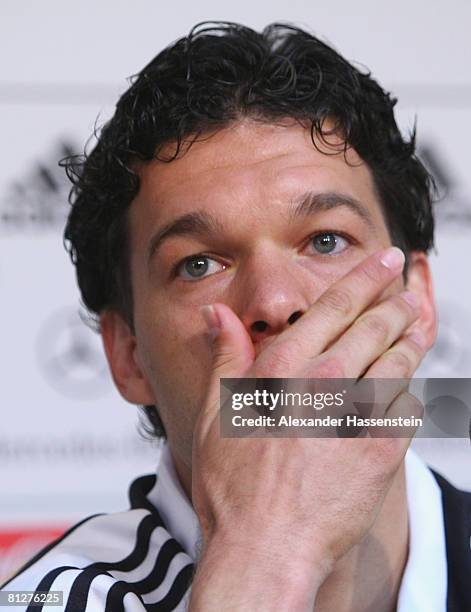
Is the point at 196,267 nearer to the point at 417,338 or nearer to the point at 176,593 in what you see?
the point at 417,338

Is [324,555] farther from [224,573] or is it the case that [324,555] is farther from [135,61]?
[135,61]

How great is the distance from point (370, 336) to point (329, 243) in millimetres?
292

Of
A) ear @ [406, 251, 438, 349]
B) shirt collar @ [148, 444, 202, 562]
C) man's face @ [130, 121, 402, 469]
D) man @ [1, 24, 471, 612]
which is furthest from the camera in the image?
ear @ [406, 251, 438, 349]

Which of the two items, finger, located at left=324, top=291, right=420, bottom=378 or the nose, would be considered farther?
the nose

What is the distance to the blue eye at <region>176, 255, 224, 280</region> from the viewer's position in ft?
4.83

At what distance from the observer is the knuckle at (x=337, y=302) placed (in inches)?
48.4

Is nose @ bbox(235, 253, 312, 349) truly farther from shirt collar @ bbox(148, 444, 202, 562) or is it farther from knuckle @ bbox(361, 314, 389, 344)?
shirt collar @ bbox(148, 444, 202, 562)

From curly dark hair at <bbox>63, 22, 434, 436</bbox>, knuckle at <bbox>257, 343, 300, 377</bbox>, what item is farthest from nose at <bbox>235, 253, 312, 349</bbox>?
curly dark hair at <bbox>63, 22, 434, 436</bbox>

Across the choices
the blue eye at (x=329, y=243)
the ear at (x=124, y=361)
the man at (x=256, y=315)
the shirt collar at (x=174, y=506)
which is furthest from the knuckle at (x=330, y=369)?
the ear at (x=124, y=361)

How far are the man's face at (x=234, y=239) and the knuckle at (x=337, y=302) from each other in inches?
3.3

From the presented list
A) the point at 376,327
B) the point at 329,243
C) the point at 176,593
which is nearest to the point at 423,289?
the point at 329,243

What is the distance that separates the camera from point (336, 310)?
1.23 metres

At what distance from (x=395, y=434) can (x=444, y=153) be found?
5.07ft

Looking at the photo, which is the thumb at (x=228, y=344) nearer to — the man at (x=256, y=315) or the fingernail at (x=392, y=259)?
the man at (x=256, y=315)
